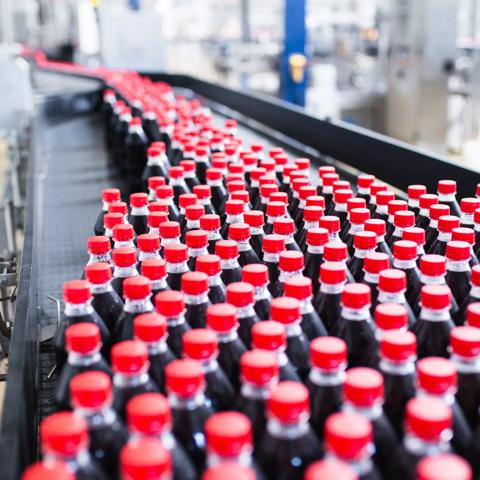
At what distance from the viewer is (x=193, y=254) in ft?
4.20

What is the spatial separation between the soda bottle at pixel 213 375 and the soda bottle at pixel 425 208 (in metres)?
0.78

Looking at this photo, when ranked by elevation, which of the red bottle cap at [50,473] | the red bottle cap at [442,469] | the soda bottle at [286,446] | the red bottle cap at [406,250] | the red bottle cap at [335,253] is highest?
the red bottle cap at [335,253]

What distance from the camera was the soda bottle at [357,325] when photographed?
95 cm

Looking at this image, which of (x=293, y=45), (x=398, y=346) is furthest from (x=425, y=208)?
(x=293, y=45)

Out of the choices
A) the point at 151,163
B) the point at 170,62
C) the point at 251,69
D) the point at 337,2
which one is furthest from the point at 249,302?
the point at 337,2

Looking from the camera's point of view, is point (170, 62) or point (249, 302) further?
point (170, 62)

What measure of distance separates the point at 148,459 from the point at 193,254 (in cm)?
69

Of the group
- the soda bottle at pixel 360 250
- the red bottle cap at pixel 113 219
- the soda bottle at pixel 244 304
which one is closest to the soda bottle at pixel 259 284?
the soda bottle at pixel 244 304

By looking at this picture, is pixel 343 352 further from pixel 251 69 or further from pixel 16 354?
pixel 251 69

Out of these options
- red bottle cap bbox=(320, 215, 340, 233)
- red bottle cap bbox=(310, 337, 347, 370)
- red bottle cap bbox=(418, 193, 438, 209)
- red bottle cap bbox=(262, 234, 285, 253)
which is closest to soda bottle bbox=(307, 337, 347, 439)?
red bottle cap bbox=(310, 337, 347, 370)

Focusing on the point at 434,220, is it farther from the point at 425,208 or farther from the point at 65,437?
the point at 65,437

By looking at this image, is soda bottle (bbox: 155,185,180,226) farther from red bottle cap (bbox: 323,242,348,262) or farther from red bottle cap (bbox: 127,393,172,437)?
red bottle cap (bbox: 127,393,172,437)

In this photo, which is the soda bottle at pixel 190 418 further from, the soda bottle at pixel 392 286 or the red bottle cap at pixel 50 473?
the soda bottle at pixel 392 286

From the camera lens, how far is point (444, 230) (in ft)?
4.32
